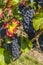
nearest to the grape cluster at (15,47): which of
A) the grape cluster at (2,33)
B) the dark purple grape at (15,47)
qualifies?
the dark purple grape at (15,47)

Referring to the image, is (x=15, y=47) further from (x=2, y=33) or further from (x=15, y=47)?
(x=2, y=33)

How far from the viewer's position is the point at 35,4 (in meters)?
1.22

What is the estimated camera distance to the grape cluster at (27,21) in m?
1.21

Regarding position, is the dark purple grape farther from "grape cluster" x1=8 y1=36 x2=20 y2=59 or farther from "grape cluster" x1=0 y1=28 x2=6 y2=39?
"grape cluster" x1=0 y1=28 x2=6 y2=39

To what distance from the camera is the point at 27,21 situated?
122cm

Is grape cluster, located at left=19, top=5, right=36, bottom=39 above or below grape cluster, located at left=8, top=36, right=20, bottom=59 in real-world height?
above

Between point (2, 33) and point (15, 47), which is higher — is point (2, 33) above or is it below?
above

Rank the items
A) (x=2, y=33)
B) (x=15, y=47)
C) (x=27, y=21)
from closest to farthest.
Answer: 1. (x=2, y=33)
2. (x=27, y=21)
3. (x=15, y=47)

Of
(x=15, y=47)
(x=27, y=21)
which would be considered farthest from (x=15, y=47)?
(x=27, y=21)

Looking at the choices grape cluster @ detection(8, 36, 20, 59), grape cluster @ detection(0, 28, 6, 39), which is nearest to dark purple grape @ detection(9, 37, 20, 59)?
grape cluster @ detection(8, 36, 20, 59)

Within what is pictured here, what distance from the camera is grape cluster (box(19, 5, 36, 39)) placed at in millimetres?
1206

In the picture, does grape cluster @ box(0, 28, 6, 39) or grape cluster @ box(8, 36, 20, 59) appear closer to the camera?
grape cluster @ box(0, 28, 6, 39)

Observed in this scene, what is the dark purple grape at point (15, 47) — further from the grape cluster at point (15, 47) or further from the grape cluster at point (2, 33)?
the grape cluster at point (2, 33)

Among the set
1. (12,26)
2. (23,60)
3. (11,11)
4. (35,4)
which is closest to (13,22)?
(12,26)
